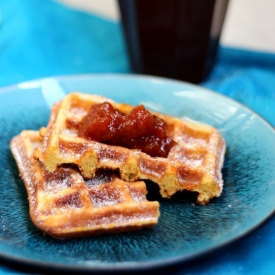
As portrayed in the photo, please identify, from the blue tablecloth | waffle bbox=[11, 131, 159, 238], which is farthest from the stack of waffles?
the blue tablecloth

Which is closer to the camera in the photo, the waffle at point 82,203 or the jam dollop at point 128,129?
the waffle at point 82,203

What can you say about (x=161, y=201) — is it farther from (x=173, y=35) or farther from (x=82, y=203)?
(x=173, y=35)

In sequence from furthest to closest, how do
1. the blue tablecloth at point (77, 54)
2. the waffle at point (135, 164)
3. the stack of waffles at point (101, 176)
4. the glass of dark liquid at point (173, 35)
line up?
the blue tablecloth at point (77, 54), the glass of dark liquid at point (173, 35), the waffle at point (135, 164), the stack of waffles at point (101, 176)

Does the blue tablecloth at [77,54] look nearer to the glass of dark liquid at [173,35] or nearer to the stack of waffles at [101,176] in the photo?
the glass of dark liquid at [173,35]

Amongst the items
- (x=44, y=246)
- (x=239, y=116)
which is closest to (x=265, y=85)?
(x=239, y=116)

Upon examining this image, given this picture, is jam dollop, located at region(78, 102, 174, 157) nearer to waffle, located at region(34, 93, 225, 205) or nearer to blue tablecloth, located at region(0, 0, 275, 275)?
waffle, located at region(34, 93, 225, 205)

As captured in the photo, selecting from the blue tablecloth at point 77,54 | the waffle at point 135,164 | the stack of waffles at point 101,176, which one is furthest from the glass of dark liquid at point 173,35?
the waffle at point 135,164
